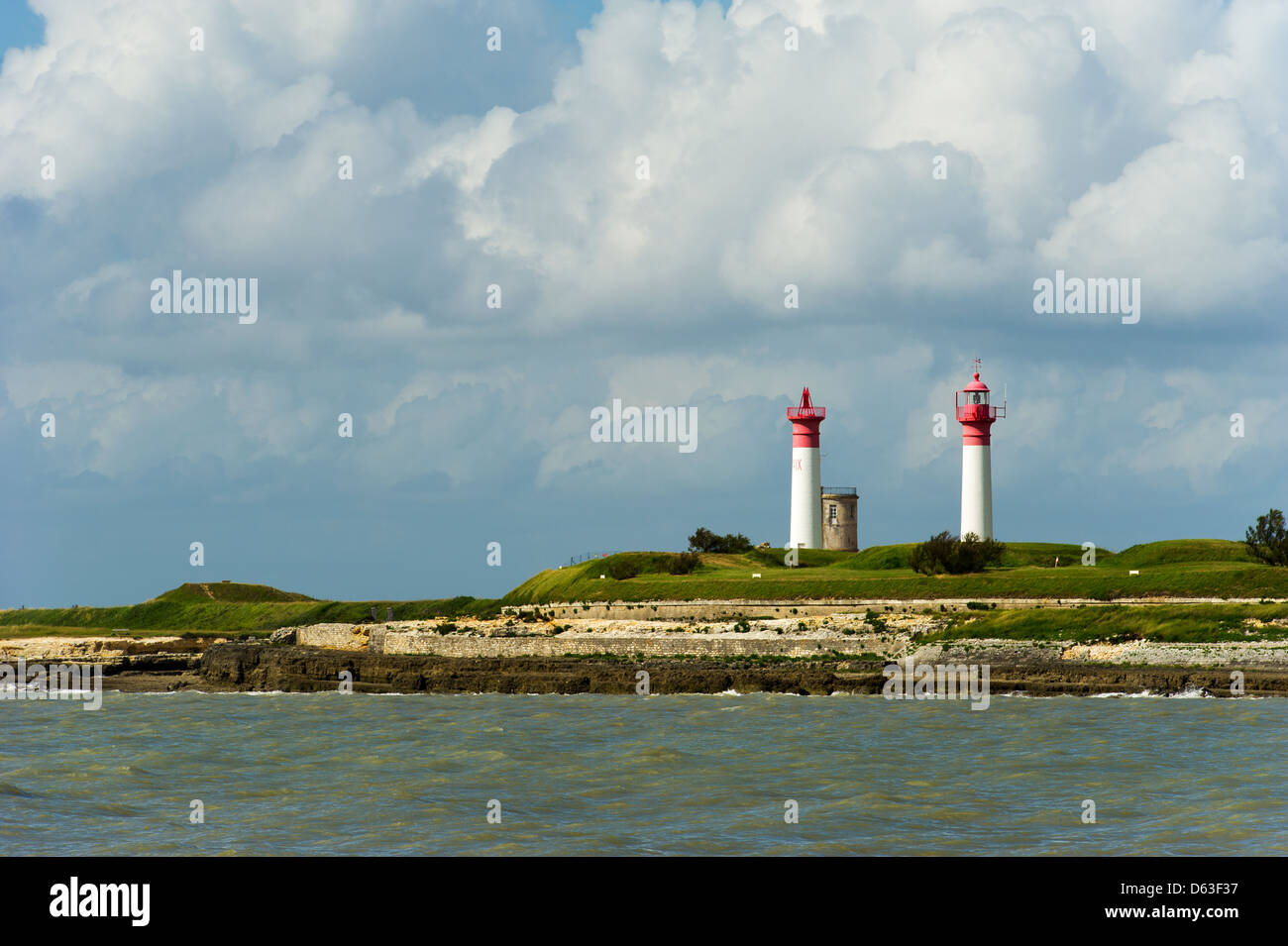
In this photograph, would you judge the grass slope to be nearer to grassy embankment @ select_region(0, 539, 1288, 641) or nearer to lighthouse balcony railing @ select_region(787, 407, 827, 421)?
grassy embankment @ select_region(0, 539, 1288, 641)

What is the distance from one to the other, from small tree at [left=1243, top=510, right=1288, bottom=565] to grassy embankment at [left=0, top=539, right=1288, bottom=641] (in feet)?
3.63

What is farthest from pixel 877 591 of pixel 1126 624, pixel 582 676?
pixel 582 676

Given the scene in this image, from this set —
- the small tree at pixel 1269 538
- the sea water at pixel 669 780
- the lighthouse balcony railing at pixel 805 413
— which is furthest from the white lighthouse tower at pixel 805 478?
the sea water at pixel 669 780

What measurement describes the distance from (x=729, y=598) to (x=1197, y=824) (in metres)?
40.0

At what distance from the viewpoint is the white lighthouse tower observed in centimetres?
7212

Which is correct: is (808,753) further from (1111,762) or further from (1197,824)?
(1197,824)

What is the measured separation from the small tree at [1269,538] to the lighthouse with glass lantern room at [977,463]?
12488 mm

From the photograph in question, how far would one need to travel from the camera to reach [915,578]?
191 ft

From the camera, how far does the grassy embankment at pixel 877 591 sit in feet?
146

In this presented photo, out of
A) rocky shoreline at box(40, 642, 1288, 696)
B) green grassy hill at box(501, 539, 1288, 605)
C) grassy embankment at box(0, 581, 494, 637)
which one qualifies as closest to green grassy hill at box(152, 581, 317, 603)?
grassy embankment at box(0, 581, 494, 637)

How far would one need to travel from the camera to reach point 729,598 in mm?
58500

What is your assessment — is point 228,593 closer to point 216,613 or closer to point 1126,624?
point 216,613
